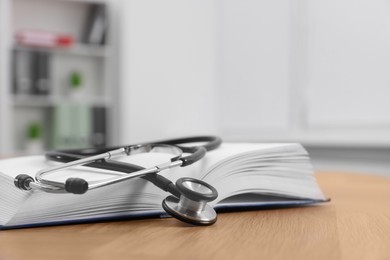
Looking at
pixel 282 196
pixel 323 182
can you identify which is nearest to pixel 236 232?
pixel 282 196

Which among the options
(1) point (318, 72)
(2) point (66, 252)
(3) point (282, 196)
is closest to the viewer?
(2) point (66, 252)

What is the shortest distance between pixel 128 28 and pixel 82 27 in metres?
0.39

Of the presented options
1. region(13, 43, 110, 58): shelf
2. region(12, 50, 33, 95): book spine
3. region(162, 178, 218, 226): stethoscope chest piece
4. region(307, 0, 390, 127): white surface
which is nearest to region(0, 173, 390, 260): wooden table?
region(162, 178, 218, 226): stethoscope chest piece

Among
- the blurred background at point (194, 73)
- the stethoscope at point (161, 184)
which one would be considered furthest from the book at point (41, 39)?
the stethoscope at point (161, 184)

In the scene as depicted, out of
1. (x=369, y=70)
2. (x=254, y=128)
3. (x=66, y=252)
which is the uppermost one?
(x=369, y=70)

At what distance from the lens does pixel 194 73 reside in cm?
332

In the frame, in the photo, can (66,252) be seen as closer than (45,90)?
Yes

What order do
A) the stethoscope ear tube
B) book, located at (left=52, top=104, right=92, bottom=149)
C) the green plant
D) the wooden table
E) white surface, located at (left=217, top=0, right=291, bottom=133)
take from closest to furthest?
the wooden table, the stethoscope ear tube, white surface, located at (left=217, top=0, right=291, bottom=133), book, located at (left=52, top=104, right=92, bottom=149), the green plant

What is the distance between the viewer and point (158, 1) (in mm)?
3199

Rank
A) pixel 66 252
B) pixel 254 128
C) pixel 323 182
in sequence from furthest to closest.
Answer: pixel 254 128 < pixel 323 182 < pixel 66 252

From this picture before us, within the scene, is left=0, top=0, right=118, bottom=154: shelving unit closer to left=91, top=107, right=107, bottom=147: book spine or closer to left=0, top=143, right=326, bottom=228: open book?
left=91, top=107, right=107, bottom=147: book spine

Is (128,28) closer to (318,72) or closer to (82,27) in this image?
(82,27)

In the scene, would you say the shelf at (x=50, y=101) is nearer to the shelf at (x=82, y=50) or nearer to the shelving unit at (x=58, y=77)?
the shelving unit at (x=58, y=77)

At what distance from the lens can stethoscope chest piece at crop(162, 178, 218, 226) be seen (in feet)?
1.22
